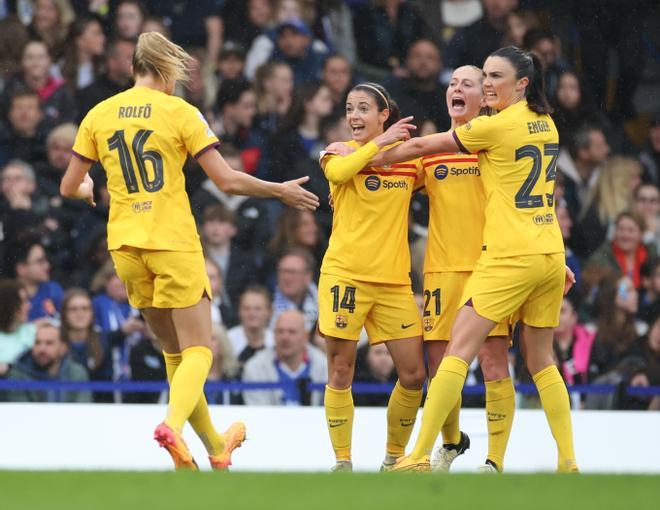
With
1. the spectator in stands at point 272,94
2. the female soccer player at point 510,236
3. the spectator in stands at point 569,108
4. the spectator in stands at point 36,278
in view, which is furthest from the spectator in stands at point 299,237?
the female soccer player at point 510,236

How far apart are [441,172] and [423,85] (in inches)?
162

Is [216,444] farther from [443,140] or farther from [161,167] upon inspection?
[443,140]

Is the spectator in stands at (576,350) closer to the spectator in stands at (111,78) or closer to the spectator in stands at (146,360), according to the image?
the spectator in stands at (146,360)

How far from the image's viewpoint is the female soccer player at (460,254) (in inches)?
270

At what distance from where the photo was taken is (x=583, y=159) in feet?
36.3

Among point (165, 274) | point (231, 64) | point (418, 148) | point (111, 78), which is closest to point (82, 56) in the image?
point (111, 78)

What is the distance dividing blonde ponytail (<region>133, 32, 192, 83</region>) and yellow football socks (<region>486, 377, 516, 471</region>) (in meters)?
2.25

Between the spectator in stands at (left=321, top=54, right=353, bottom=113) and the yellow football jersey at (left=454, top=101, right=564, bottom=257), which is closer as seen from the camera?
the yellow football jersey at (left=454, top=101, right=564, bottom=257)

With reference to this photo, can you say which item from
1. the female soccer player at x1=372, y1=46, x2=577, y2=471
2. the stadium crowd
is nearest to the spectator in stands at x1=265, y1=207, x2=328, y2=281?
the stadium crowd

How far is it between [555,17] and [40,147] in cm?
445

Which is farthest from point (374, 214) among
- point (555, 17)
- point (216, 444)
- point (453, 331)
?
point (555, 17)

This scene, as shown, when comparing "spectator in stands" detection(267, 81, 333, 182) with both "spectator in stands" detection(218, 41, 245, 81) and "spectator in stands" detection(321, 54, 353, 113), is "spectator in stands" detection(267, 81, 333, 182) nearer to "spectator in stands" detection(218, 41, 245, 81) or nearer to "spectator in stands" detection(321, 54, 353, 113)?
"spectator in stands" detection(321, 54, 353, 113)

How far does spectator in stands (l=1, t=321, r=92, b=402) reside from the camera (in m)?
10.1

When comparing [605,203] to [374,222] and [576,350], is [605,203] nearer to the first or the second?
[576,350]
